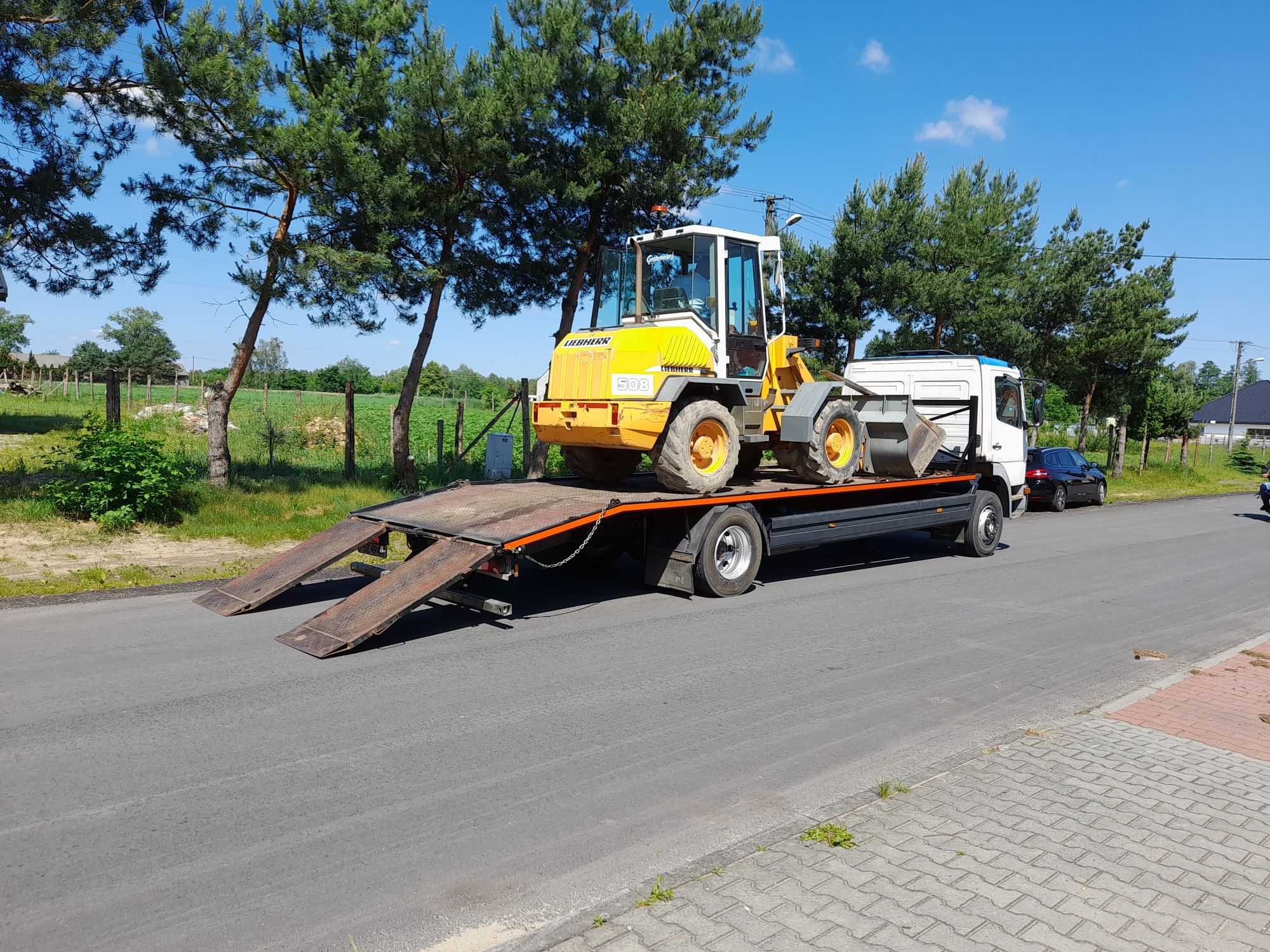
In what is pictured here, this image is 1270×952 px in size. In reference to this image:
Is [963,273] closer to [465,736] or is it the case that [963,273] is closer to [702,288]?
[702,288]

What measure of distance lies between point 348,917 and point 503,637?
13.8 ft

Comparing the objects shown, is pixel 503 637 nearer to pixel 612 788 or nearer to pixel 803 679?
pixel 803 679

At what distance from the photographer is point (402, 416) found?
1652 cm

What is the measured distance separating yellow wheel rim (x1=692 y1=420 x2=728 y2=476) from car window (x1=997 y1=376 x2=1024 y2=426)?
588cm

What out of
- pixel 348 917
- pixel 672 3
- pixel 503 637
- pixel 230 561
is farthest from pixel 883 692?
pixel 672 3

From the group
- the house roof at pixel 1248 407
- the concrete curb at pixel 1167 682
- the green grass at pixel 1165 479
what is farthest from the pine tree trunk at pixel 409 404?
the house roof at pixel 1248 407

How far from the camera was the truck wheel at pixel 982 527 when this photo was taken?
12.9m

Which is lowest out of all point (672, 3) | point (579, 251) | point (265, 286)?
point (265, 286)

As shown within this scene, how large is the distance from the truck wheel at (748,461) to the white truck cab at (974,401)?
10.6 feet

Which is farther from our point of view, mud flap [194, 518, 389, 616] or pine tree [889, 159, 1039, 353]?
pine tree [889, 159, 1039, 353]

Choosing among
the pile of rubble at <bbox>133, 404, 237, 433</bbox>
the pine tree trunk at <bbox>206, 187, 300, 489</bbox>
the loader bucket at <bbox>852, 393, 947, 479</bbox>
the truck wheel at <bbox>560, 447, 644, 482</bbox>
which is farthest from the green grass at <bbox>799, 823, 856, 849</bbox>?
the pile of rubble at <bbox>133, 404, 237, 433</bbox>

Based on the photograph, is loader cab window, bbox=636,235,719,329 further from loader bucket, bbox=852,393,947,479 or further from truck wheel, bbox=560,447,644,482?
loader bucket, bbox=852,393,947,479

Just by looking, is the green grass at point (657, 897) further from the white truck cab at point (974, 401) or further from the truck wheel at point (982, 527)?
the white truck cab at point (974, 401)

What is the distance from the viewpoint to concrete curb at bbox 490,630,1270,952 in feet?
10.9
